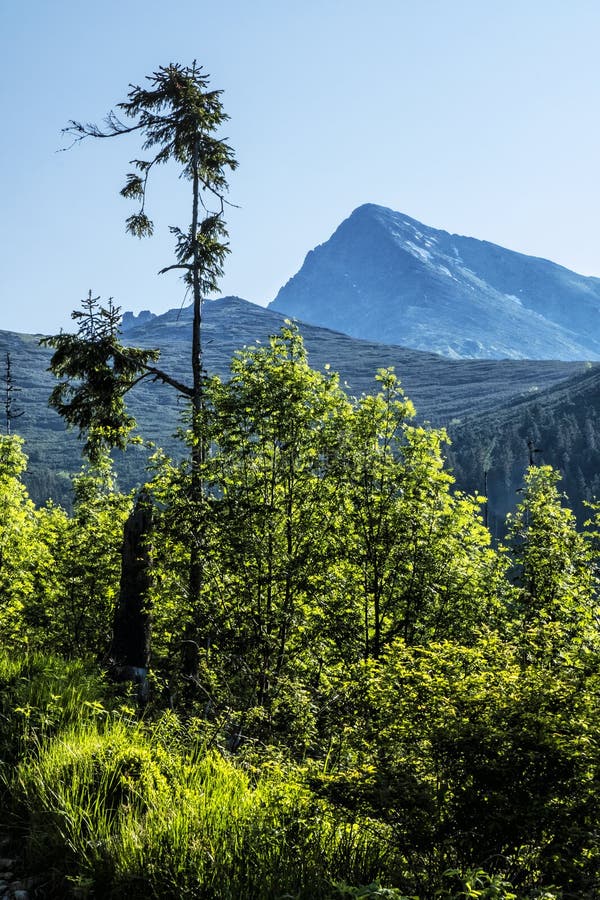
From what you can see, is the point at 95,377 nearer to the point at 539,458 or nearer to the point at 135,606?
the point at 135,606

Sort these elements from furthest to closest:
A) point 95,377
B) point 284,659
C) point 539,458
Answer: point 539,458
point 95,377
point 284,659

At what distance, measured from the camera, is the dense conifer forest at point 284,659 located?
475 cm

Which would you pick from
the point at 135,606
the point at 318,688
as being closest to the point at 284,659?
the point at 318,688

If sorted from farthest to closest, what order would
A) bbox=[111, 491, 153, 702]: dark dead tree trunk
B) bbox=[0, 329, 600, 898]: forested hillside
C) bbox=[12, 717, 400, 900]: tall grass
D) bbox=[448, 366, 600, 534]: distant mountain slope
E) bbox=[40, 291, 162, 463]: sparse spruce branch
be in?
1. bbox=[448, 366, 600, 534]: distant mountain slope
2. bbox=[40, 291, 162, 463]: sparse spruce branch
3. bbox=[111, 491, 153, 702]: dark dead tree trunk
4. bbox=[0, 329, 600, 898]: forested hillside
5. bbox=[12, 717, 400, 900]: tall grass

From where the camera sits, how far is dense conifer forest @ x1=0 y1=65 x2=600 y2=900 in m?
4.75

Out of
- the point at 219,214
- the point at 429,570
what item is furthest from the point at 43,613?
the point at 429,570

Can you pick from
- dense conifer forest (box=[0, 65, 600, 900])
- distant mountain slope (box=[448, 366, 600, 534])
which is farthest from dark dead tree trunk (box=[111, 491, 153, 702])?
distant mountain slope (box=[448, 366, 600, 534])

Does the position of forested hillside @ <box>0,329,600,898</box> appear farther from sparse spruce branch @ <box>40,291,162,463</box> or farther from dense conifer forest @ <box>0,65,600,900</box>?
sparse spruce branch @ <box>40,291,162,463</box>

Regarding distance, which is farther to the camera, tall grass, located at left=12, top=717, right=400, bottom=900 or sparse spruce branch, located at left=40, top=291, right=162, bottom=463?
sparse spruce branch, located at left=40, top=291, right=162, bottom=463

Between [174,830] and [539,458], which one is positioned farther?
[539,458]

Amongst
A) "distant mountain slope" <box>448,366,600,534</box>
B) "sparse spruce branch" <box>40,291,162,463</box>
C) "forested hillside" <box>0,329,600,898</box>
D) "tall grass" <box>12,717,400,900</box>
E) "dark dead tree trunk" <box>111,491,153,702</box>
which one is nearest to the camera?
"tall grass" <box>12,717,400,900</box>

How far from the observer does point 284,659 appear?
13227mm

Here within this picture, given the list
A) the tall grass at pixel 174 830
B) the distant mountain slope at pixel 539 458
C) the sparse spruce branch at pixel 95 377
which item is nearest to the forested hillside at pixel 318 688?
the tall grass at pixel 174 830

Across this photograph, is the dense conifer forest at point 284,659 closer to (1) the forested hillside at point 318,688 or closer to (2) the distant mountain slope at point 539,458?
(1) the forested hillside at point 318,688
